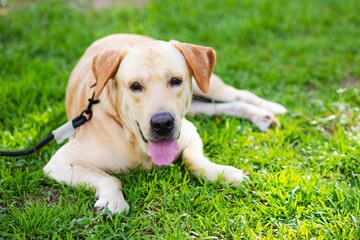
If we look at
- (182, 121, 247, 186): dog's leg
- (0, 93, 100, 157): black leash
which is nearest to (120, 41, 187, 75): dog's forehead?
(0, 93, 100, 157): black leash

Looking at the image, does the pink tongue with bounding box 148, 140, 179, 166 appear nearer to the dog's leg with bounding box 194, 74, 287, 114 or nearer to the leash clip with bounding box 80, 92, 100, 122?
the leash clip with bounding box 80, 92, 100, 122

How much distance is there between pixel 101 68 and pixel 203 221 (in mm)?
1163

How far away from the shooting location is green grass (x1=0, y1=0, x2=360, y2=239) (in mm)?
3053

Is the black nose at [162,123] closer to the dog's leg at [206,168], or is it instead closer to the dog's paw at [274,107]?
the dog's leg at [206,168]

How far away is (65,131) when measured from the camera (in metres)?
3.69

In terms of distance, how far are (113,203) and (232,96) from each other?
1944 mm

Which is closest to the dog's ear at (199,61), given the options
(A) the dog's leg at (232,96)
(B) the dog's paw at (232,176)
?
(B) the dog's paw at (232,176)

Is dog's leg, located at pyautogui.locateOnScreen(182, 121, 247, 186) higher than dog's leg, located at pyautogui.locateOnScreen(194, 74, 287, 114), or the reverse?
dog's leg, located at pyautogui.locateOnScreen(182, 121, 247, 186)

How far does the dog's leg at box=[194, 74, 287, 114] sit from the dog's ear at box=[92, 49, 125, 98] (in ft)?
4.20

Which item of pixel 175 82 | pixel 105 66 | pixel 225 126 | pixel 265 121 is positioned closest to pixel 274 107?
pixel 265 121

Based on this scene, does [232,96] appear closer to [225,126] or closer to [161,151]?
[225,126]

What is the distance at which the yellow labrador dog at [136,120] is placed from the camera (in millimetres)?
3170

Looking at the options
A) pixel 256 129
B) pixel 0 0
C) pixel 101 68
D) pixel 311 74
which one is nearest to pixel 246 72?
pixel 311 74

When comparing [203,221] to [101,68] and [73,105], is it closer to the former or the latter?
[101,68]
